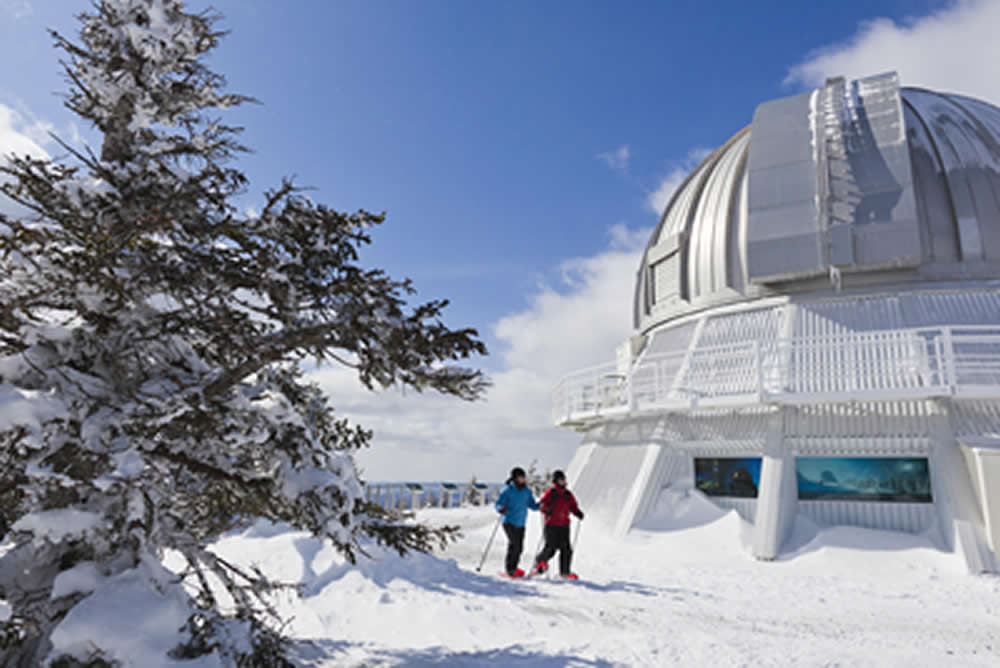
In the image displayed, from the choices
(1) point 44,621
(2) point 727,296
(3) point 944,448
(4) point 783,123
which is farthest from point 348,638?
(4) point 783,123

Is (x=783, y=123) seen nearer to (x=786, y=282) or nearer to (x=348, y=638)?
(x=786, y=282)

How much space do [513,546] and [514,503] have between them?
2.17 feet

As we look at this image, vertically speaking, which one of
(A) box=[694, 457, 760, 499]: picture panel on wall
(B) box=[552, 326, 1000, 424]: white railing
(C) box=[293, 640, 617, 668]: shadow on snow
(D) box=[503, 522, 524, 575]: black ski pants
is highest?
(B) box=[552, 326, 1000, 424]: white railing

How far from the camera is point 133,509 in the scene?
139 inches

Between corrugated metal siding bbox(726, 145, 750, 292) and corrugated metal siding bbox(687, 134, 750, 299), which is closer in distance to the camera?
corrugated metal siding bbox(726, 145, 750, 292)

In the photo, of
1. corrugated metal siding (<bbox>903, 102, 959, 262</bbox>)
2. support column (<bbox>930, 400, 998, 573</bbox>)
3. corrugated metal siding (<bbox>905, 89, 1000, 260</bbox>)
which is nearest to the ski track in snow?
support column (<bbox>930, 400, 998, 573</bbox>)

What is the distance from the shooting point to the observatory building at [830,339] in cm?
1075

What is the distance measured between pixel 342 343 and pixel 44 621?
2.50 meters

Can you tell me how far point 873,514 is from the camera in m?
10.9

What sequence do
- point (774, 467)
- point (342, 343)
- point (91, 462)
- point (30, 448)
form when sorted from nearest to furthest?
point (30, 448)
point (91, 462)
point (342, 343)
point (774, 467)

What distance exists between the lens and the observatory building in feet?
35.3

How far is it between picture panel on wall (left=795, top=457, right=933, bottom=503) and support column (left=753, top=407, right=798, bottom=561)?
324 millimetres

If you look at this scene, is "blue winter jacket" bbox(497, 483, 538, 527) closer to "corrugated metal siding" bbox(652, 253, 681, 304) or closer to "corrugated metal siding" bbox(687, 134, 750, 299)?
"corrugated metal siding" bbox(687, 134, 750, 299)

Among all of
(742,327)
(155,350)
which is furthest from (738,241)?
(155,350)
